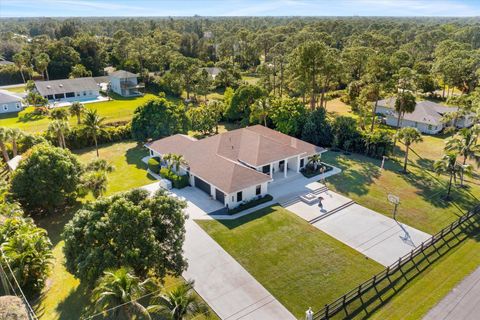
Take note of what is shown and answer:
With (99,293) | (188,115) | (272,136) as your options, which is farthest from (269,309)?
(188,115)

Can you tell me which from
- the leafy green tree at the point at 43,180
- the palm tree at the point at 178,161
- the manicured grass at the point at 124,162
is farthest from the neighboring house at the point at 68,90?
the leafy green tree at the point at 43,180

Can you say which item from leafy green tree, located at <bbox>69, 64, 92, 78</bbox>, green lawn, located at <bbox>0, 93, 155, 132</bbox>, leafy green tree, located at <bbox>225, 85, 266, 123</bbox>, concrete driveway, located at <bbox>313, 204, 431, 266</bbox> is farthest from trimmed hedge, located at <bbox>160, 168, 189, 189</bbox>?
leafy green tree, located at <bbox>69, 64, 92, 78</bbox>

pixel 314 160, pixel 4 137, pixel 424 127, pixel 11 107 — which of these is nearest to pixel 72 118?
pixel 11 107

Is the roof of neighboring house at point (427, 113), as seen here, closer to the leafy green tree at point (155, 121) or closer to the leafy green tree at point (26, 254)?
the leafy green tree at point (155, 121)

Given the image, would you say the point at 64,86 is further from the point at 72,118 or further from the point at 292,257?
the point at 292,257

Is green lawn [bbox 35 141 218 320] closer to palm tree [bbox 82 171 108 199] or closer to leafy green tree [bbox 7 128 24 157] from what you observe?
palm tree [bbox 82 171 108 199]

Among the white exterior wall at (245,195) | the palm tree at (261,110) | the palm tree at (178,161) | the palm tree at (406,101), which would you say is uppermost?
the palm tree at (406,101)
